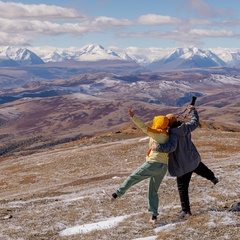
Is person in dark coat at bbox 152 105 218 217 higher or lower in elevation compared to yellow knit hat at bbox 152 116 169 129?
lower

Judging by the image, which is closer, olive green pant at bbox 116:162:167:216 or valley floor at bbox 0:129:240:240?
valley floor at bbox 0:129:240:240

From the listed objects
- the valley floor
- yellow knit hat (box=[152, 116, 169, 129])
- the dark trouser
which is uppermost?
yellow knit hat (box=[152, 116, 169, 129])

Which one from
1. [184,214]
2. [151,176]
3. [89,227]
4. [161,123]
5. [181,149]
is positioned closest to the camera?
[161,123]

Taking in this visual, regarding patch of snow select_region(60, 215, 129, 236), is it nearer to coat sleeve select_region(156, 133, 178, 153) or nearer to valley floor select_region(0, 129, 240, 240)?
valley floor select_region(0, 129, 240, 240)

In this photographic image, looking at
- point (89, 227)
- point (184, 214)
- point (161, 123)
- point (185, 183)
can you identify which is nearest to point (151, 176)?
point (185, 183)

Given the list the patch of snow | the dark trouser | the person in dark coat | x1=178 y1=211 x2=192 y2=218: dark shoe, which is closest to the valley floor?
the patch of snow

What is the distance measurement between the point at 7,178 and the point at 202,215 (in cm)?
4841

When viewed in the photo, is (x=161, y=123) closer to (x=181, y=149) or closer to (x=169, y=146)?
(x=169, y=146)

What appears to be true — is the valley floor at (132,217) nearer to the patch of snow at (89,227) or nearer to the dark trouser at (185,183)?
the patch of snow at (89,227)

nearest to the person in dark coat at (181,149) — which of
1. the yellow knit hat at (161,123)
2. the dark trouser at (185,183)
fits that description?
the dark trouser at (185,183)

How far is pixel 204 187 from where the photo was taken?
928 inches

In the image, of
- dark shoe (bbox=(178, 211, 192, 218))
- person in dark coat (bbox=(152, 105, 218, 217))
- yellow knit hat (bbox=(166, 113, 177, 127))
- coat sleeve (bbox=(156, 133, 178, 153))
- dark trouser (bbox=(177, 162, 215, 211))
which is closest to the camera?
coat sleeve (bbox=(156, 133, 178, 153))

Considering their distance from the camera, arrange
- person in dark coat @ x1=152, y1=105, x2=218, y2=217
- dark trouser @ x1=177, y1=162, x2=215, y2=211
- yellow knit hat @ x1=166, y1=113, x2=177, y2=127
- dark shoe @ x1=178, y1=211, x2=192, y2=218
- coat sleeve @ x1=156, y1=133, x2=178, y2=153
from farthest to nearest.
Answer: dark shoe @ x1=178, y1=211, x2=192, y2=218 → dark trouser @ x1=177, y1=162, x2=215, y2=211 → yellow knit hat @ x1=166, y1=113, x2=177, y2=127 → person in dark coat @ x1=152, y1=105, x2=218, y2=217 → coat sleeve @ x1=156, y1=133, x2=178, y2=153

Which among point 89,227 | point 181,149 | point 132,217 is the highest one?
point 181,149
